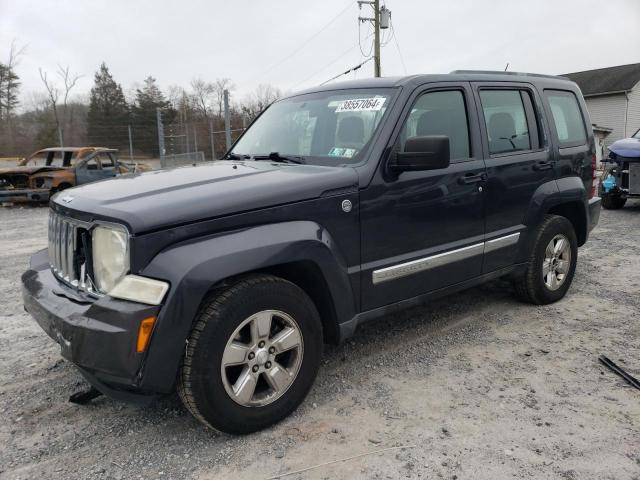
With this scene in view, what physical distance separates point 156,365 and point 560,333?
319cm

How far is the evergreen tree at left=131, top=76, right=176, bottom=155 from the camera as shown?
77.0 feet

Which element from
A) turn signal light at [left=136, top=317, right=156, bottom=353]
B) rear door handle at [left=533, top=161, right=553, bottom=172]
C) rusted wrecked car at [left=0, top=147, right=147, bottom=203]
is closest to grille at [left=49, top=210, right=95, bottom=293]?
turn signal light at [left=136, top=317, right=156, bottom=353]

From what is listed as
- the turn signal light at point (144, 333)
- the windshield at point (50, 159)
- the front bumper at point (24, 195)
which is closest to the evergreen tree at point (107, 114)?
the windshield at point (50, 159)

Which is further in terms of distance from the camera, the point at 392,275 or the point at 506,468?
the point at 392,275

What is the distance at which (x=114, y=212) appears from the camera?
244cm

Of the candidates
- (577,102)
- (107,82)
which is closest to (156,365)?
(577,102)

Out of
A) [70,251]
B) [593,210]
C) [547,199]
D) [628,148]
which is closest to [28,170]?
[70,251]

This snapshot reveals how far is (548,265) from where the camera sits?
181 inches

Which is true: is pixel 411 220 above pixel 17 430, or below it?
above

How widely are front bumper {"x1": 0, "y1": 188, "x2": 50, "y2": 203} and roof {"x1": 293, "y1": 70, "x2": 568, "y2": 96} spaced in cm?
1056

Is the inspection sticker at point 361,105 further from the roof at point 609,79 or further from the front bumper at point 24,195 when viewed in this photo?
the roof at point 609,79

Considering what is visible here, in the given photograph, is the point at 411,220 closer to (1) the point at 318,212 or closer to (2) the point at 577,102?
(1) the point at 318,212

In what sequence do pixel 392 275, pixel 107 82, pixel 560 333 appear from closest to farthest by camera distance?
pixel 392 275
pixel 560 333
pixel 107 82

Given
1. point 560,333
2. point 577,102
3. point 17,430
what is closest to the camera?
point 17,430
